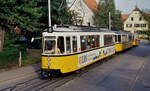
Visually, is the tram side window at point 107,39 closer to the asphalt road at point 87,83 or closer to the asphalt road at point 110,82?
the asphalt road at point 110,82

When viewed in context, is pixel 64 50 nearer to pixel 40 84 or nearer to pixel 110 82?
pixel 40 84

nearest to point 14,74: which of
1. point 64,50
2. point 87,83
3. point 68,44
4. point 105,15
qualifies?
point 64,50

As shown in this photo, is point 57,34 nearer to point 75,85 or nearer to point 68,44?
point 68,44

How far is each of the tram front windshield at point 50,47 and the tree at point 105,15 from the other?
34087mm

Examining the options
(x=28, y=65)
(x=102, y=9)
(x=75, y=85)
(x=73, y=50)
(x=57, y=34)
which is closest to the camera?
(x=75, y=85)

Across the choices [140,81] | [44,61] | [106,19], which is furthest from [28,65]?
[106,19]

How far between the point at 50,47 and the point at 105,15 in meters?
38.0

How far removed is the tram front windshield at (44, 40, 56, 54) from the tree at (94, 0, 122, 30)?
3409 centimetres

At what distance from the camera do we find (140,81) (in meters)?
9.85

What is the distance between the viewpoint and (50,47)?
995cm

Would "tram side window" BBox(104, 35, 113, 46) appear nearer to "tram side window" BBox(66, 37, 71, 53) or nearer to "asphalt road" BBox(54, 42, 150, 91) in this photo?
"asphalt road" BBox(54, 42, 150, 91)

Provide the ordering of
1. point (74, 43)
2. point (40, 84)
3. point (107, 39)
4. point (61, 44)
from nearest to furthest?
point (40, 84) → point (61, 44) → point (74, 43) → point (107, 39)

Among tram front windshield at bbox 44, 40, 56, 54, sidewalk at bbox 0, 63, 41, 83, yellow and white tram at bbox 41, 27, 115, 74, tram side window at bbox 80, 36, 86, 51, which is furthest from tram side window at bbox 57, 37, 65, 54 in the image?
sidewalk at bbox 0, 63, 41, 83

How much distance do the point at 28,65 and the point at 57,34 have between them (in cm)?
611
